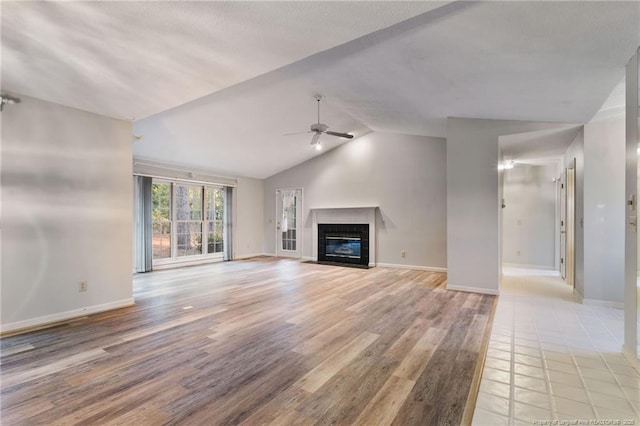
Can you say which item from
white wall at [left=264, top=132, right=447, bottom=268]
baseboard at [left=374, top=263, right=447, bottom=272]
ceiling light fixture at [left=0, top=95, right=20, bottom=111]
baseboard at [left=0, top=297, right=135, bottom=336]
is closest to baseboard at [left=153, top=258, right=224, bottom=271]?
white wall at [left=264, top=132, right=447, bottom=268]

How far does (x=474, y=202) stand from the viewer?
465cm

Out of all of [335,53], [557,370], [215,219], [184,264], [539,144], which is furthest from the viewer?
[215,219]

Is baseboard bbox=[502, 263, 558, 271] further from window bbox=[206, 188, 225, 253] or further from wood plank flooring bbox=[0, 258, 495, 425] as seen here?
window bbox=[206, 188, 225, 253]

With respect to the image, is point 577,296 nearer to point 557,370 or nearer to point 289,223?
point 557,370

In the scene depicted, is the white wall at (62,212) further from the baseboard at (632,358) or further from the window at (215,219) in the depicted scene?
the baseboard at (632,358)

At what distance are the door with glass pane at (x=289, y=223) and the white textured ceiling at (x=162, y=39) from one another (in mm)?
5549

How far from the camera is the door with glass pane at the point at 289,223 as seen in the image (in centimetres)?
847

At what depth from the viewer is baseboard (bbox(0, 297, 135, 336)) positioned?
9.90 ft

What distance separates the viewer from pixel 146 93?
311 cm

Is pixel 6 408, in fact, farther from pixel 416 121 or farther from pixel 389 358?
pixel 416 121

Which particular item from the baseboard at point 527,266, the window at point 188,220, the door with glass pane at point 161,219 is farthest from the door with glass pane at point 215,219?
the baseboard at point 527,266

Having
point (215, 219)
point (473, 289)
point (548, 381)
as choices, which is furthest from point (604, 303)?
point (215, 219)

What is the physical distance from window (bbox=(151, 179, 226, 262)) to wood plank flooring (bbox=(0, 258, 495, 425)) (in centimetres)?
279

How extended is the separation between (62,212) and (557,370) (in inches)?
193
